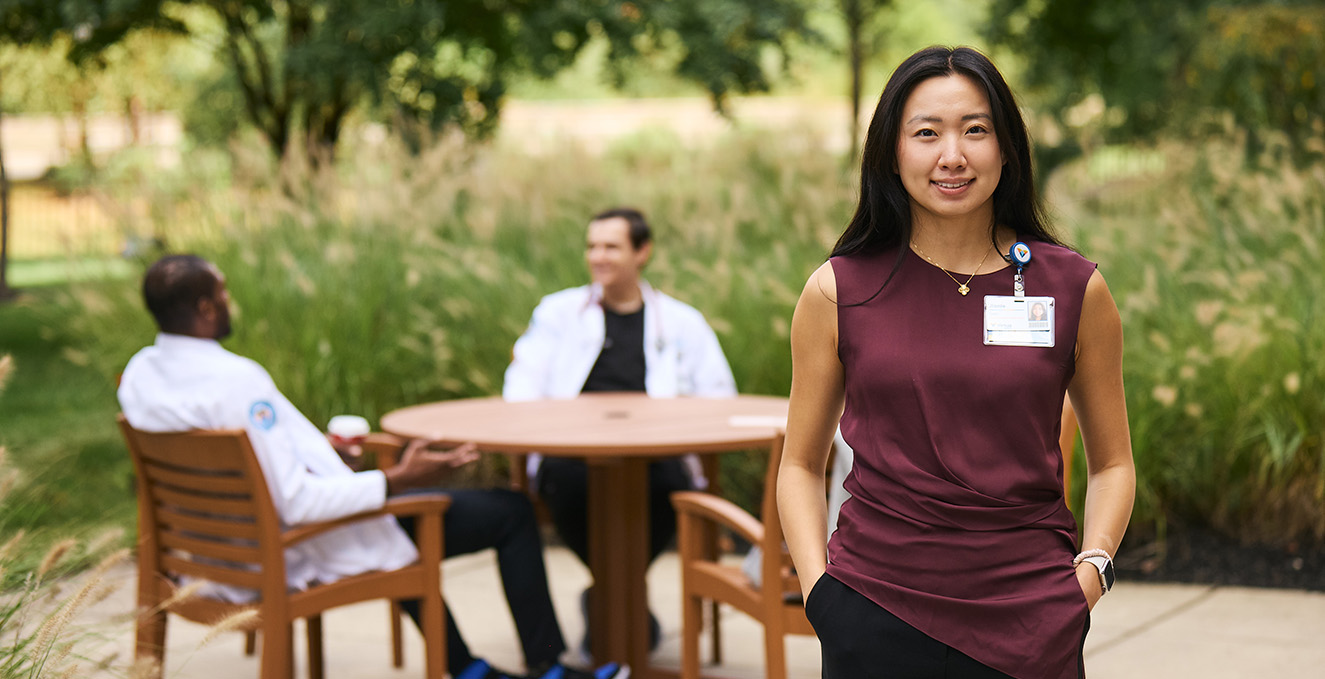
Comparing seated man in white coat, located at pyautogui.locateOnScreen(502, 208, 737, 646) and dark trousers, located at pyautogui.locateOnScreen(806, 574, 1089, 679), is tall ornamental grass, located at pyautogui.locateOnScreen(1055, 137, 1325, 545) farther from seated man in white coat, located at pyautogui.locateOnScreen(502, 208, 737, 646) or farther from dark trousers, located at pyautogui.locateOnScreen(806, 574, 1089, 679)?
→ dark trousers, located at pyautogui.locateOnScreen(806, 574, 1089, 679)

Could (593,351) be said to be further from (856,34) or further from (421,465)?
(856,34)

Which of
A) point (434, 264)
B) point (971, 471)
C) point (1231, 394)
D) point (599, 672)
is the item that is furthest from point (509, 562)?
point (434, 264)

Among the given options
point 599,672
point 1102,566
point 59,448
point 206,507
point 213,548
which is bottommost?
point 599,672

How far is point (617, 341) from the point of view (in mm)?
5191

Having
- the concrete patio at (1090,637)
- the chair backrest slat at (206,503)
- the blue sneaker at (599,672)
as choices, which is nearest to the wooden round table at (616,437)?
the blue sneaker at (599,672)

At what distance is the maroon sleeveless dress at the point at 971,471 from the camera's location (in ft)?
6.33

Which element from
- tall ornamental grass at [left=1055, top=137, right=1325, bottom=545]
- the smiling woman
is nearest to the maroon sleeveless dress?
the smiling woman

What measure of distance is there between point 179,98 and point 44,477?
23057mm

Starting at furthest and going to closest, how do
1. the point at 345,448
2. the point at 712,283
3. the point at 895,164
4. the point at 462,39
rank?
the point at 462,39, the point at 712,283, the point at 345,448, the point at 895,164

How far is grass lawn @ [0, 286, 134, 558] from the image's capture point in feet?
14.6

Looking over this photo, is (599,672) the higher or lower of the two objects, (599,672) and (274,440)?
the lower

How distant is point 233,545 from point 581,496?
58.4 inches

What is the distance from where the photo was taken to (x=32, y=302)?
9195 millimetres

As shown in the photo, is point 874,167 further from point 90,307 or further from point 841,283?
point 90,307
